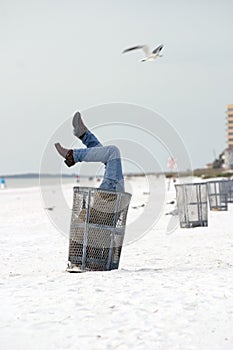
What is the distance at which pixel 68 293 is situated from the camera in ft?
22.9

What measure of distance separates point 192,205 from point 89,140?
9353 mm

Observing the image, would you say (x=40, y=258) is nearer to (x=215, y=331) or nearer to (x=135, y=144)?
(x=135, y=144)

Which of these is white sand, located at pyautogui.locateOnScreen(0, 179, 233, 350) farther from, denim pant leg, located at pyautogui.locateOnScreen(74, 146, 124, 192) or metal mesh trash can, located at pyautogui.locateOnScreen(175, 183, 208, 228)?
metal mesh trash can, located at pyautogui.locateOnScreen(175, 183, 208, 228)

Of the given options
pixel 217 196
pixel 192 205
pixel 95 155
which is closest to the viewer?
pixel 95 155

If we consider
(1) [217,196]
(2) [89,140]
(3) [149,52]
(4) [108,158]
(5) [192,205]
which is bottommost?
(5) [192,205]

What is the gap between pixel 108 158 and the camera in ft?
28.8

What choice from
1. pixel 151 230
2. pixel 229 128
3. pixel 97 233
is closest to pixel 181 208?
pixel 151 230

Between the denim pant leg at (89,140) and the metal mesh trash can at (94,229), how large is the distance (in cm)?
73

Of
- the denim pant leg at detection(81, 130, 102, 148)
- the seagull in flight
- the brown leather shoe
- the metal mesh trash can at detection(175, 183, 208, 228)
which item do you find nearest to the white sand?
the brown leather shoe

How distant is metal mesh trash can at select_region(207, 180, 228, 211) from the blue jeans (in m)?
14.7

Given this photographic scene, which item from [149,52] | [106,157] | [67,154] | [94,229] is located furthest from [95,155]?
[149,52]

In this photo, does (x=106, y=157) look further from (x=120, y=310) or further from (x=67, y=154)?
(x=120, y=310)

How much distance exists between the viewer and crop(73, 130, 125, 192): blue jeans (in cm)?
871

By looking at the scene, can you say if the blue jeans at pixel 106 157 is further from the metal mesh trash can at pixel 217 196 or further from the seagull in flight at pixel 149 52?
the metal mesh trash can at pixel 217 196
